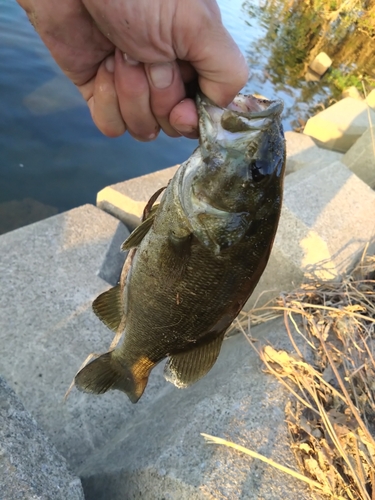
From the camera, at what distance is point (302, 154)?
19.1 ft

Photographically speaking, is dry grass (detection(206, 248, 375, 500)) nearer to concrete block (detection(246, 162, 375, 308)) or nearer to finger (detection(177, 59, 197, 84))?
concrete block (detection(246, 162, 375, 308))

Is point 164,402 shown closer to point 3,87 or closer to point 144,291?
point 144,291

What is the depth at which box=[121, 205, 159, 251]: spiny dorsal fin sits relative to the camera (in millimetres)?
1577

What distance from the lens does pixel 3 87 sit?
6.66 metres

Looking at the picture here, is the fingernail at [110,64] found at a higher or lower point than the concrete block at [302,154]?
higher

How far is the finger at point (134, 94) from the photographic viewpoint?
152 centimetres

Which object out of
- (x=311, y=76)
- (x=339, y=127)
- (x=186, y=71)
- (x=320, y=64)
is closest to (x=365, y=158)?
(x=339, y=127)

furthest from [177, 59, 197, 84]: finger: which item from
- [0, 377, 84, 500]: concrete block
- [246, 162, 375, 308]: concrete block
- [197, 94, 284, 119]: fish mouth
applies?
[246, 162, 375, 308]: concrete block

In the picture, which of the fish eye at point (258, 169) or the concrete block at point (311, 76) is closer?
the fish eye at point (258, 169)

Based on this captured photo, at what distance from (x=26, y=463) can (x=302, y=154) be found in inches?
213

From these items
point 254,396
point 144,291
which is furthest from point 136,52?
point 254,396

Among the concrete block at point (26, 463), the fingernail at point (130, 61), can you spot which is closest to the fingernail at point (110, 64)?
the fingernail at point (130, 61)

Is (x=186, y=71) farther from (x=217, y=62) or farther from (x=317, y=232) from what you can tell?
(x=317, y=232)

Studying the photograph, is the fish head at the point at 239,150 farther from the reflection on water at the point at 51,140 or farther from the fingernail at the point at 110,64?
the reflection on water at the point at 51,140
